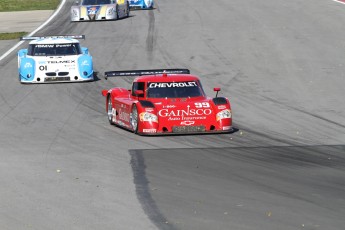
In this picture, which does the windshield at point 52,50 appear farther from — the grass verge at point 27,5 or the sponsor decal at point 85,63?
the grass verge at point 27,5

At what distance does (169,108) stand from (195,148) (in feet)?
7.81

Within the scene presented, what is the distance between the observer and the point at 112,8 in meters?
48.9

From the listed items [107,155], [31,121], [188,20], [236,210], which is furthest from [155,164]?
[188,20]

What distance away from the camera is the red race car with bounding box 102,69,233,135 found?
862 inches

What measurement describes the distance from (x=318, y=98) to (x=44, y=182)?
45.3ft

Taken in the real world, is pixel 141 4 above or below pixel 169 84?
below

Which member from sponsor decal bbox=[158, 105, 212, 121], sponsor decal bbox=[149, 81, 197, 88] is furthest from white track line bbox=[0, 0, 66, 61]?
sponsor decal bbox=[158, 105, 212, 121]

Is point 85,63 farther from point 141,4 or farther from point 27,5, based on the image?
point 27,5

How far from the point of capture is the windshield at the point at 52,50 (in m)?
32.1

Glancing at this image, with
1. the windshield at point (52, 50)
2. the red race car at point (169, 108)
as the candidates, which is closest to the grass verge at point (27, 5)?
the windshield at point (52, 50)

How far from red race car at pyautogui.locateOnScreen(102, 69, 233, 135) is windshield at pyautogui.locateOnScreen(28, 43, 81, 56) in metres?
8.48

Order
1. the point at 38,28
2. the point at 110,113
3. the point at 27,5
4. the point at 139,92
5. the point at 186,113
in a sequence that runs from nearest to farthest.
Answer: the point at 186,113 < the point at 139,92 < the point at 110,113 < the point at 38,28 < the point at 27,5

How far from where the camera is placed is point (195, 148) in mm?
20016

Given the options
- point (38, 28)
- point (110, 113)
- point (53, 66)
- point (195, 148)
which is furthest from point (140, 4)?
point (195, 148)
